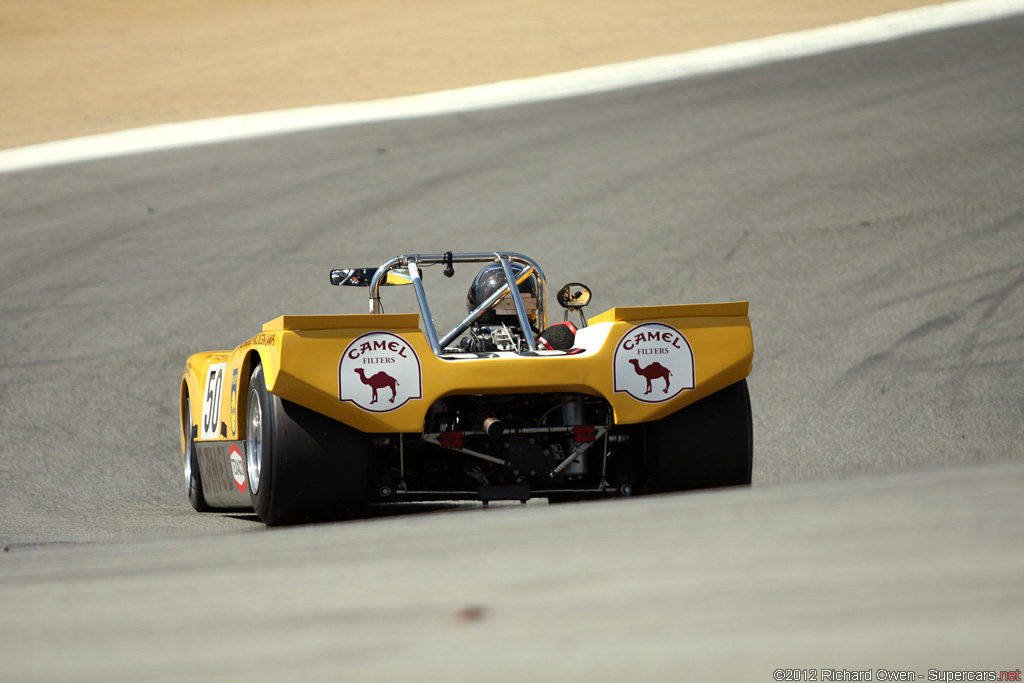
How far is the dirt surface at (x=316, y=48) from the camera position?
21000 millimetres

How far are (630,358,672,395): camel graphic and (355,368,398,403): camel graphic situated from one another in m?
1.08

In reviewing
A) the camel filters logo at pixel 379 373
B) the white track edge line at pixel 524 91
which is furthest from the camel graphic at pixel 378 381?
the white track edge line at pixel 524 91

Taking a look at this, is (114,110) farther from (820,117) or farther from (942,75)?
(942,75)

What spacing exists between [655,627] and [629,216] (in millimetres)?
11915

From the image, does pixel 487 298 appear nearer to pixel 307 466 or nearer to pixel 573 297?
pixel 573 297

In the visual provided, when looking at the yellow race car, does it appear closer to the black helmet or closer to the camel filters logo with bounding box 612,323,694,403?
the camel filters logo with bounding box 612,323,694,403

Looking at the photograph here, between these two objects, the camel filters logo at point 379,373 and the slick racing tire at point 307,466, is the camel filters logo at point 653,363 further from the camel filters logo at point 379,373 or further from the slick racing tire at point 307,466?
the slick racing tire at point 307,466

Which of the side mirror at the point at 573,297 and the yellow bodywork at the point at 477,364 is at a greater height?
the side mirror at the point at 573,297

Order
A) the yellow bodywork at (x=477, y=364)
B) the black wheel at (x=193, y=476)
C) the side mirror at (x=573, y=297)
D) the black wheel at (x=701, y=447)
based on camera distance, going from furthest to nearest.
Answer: the black wheel at (x=193, y=476) < the side mirror at (x=573, y=297) < the black wheel at (x=701, y=447) < the yellow bodywork at (x=477, y=364)

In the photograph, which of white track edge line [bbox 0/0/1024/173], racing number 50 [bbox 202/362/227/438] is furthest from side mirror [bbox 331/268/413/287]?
white track edge line [bbox 0/0/1024/173]

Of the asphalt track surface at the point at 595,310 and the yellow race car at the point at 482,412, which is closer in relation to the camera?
the asphalt track surface at the point at 595,310

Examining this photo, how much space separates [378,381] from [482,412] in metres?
0.53

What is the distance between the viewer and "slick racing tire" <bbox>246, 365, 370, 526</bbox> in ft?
16.3

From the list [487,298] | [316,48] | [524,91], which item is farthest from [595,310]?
[316,48]
